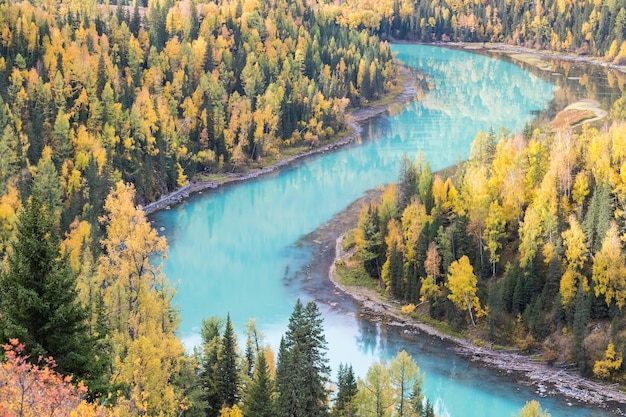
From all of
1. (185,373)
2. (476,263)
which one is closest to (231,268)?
(476,263)

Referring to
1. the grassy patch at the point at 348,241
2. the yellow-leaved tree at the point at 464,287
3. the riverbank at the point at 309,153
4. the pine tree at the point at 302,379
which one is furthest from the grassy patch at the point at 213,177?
the pine tree at the point at 302,379

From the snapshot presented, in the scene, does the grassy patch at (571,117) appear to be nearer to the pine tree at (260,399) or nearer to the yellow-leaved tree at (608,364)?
the yellow-leaved tree at (608,364)

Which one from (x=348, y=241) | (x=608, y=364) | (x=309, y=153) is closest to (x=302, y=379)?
(x=608, y=364)

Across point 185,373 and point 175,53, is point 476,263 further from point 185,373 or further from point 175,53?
point 175,53

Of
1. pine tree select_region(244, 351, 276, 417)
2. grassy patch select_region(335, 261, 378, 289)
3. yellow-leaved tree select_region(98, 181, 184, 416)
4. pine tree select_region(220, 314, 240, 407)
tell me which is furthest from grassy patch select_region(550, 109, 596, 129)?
yellow-leaved tree select_region(98, 181, 184, 416)

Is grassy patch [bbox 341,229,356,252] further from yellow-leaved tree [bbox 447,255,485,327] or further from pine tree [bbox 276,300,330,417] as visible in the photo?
pine tree [bbox 276,300,330,417]

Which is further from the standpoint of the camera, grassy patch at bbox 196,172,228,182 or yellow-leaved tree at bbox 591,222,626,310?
grassy patch at bbox 196,172,228,182

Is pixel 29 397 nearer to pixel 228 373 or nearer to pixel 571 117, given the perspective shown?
pixel 228 373
